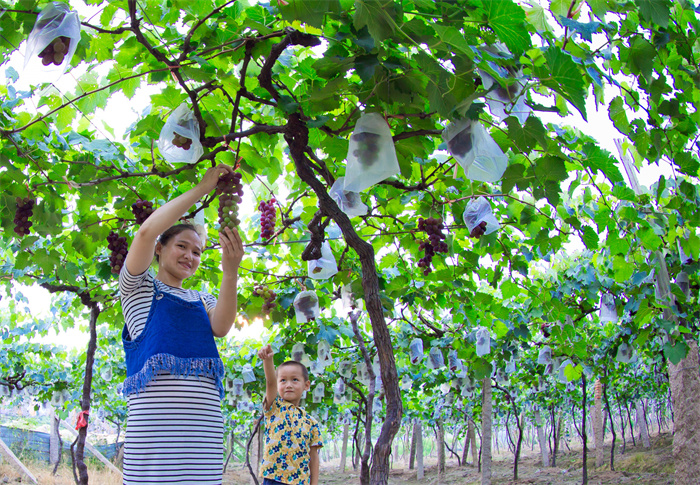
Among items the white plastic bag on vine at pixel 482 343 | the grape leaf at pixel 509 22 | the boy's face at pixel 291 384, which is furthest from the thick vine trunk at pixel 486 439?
the grape leaf at pixel 509 22

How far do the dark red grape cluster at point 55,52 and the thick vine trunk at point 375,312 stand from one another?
63cm

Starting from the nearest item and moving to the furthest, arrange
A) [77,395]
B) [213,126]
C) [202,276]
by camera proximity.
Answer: [213,126] < [202,276] < [77,395]

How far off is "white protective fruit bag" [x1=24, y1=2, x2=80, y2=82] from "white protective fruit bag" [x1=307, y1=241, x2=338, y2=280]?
1942mm

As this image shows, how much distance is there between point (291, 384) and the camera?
3.17 meters

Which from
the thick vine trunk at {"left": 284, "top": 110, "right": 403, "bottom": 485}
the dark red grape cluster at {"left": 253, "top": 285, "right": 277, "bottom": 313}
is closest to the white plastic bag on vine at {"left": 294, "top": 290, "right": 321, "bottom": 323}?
the dark red grape cluster at {"left": 253, "top": 285, "right": 277, "bottom": 313}

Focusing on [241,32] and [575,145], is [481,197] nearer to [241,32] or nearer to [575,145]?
[575,145]

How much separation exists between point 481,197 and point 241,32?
1.55 metres

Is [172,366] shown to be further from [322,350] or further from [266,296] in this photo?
[322,350]

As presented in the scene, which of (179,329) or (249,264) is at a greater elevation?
(249,264)

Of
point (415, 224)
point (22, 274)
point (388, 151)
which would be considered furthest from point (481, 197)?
point (22, 274)

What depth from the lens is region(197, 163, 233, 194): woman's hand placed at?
183cm

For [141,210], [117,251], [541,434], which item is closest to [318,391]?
[117,251]

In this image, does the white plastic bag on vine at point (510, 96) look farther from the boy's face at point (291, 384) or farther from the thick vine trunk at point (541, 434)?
the thick vine trunk at point (541, 434)

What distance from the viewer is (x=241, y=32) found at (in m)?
1.84
